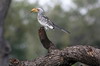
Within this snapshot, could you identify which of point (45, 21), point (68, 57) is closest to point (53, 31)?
point (45, 21)

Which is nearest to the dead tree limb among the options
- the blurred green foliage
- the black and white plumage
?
the black and white plumage

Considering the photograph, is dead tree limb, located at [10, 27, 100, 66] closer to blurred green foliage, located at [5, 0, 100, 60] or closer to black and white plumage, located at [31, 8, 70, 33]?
black and white plumage, located at [31, 8, 70, 33]

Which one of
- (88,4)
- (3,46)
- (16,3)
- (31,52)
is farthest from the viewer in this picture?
(88,4)

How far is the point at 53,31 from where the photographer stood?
4072 centimetres

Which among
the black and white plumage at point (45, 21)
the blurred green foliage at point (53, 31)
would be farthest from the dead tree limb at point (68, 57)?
the blurred green foliage at point (53, 31)

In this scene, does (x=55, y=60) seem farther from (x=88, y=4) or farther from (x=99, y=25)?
(x=88, y=4)

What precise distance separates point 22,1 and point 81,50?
42.8 metres

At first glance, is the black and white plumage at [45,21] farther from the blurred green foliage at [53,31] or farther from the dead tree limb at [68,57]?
the blurred green foliage at [53,31]

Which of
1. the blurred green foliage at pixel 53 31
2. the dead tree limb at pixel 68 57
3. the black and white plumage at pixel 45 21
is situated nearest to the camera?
the dead tree limb at pixel 68 57

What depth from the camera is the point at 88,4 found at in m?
63.9

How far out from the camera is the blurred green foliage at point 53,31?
45.6 metres

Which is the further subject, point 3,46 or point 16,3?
point 16,3

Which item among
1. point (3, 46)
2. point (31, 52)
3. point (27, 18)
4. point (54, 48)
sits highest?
point (27, 18)

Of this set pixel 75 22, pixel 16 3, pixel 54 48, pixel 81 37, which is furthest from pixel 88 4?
pixel 54 48
